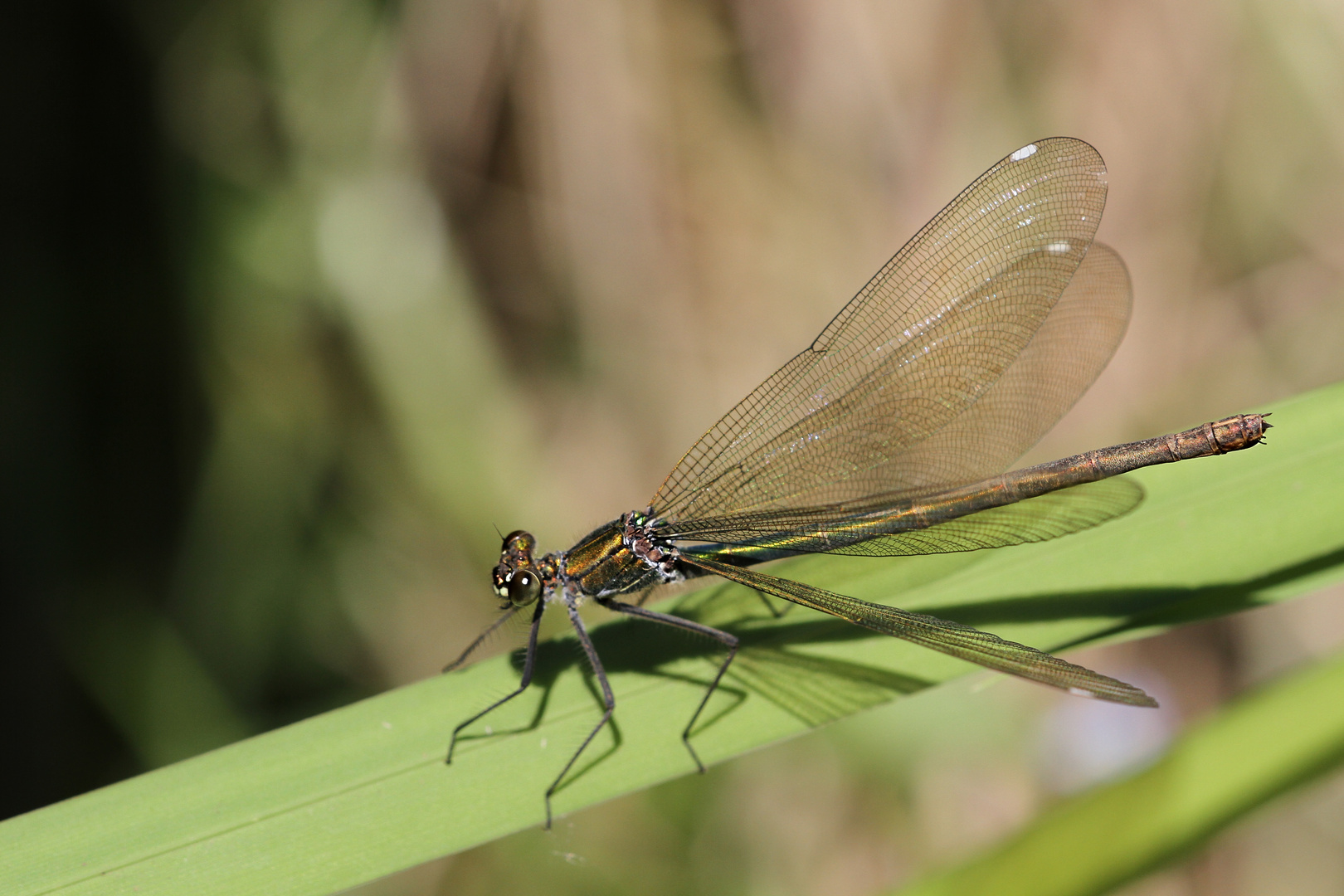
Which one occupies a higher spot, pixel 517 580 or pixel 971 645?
pixel 517 580

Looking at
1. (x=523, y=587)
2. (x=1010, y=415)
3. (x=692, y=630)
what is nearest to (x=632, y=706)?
(x=692, y=630)

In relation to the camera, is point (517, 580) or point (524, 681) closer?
point (524, 681)

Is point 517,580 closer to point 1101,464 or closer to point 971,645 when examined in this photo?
point 971,645

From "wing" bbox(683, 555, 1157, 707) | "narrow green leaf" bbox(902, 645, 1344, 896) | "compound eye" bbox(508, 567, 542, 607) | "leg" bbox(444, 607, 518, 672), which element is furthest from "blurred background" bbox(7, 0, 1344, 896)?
"narrow green leaf" bbox(902, 645, 1344, 896)

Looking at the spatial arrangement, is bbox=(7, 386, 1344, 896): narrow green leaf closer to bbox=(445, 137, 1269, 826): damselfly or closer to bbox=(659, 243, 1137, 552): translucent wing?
bbox=(445, 137, 1269, 826): damselfly

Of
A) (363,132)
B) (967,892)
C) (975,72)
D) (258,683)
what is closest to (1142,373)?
(975,72)

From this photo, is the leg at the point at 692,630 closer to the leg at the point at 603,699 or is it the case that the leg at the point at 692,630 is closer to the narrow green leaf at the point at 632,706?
the narrow green leaf at the point at 632,706

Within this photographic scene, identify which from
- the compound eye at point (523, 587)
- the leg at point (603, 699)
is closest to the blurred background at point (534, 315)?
the compound eye at point (523, 587)
